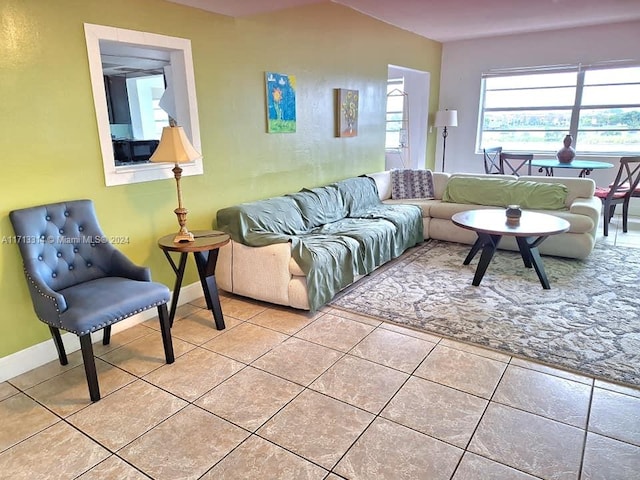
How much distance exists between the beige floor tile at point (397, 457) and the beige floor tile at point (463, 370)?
473 millimetres

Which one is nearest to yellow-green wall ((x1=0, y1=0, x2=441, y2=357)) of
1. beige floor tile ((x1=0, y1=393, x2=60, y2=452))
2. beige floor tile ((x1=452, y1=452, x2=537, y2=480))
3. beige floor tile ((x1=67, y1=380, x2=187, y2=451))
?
beige floor tile ((x1=0, y1=393, x2=60, y2=452))

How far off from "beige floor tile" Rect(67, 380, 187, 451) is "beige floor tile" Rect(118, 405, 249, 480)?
0.20 ft

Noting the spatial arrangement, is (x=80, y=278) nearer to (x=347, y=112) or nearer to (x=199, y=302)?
(x=199, y=302)

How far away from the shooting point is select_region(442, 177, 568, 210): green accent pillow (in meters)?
4.61

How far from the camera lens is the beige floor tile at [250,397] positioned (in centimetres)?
208

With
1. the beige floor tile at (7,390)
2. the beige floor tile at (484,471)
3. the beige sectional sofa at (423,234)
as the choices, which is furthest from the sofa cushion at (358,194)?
Answer: the beige floor tile at (7,390)

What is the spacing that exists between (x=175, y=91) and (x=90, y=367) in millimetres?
2081

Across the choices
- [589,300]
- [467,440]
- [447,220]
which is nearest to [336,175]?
[447,220]

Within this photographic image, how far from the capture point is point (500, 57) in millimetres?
6637

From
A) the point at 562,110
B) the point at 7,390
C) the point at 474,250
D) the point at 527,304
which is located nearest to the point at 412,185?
the point at 474,250

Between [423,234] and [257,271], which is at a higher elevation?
[257,271]

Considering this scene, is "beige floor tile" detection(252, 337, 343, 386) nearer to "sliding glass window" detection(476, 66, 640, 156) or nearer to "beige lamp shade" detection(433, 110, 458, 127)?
"beige lamp shade" detection(433, 110, 458, 127)

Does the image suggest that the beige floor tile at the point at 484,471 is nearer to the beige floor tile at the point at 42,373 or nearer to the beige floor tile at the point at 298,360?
the beige floor tile at the point at 298,360

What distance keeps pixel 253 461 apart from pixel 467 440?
94 centimetres
